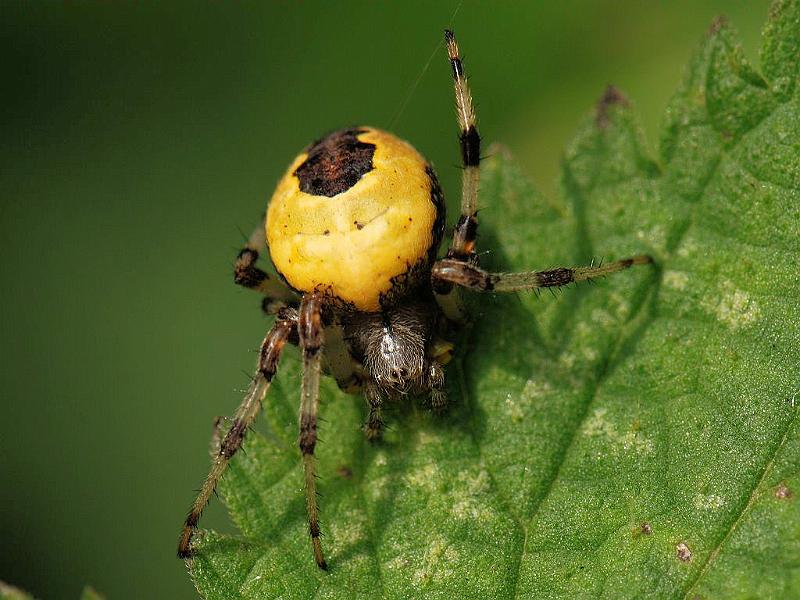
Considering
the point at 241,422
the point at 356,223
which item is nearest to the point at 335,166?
the point at 356,223

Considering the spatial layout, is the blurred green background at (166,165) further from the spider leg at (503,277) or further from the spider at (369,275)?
the spider leg at (503,277)

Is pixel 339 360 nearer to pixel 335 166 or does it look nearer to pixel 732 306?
pixel 335 166

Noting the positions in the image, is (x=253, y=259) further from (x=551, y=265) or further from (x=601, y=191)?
(x=601, y=191)

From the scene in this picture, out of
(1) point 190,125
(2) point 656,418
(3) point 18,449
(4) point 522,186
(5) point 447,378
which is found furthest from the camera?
(1) point 190,125

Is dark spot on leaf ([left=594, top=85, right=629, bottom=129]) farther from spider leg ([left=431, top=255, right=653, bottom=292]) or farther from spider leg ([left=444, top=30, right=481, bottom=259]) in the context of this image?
spider leg ([left=431, top=255, right=653, bottom=292])

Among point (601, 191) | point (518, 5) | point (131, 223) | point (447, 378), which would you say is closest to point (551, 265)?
point (601, 191)

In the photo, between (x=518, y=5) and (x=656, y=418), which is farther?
(x=518, y=5)
